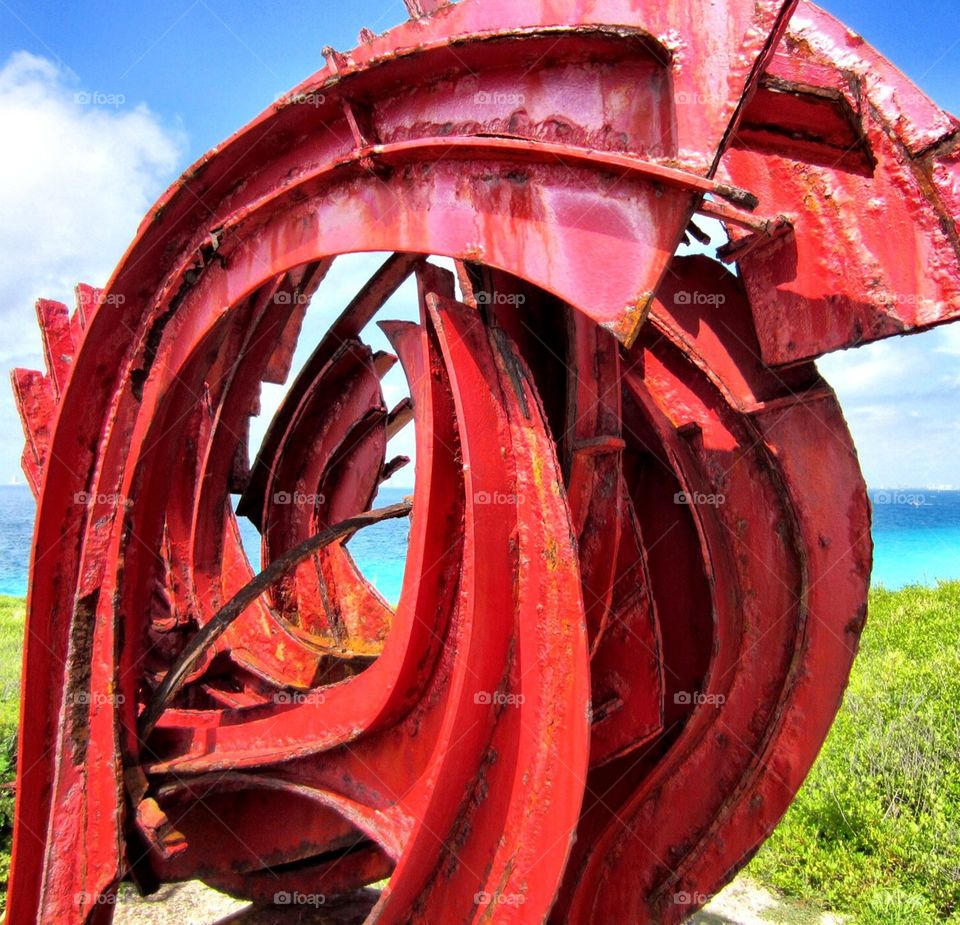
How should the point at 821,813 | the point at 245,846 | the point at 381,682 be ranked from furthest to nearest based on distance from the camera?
the point at 821,813, the point at 245,846, the point at 381,682

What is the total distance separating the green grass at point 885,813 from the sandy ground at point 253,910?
0.61ft

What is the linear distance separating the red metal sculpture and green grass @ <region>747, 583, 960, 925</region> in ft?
7.13

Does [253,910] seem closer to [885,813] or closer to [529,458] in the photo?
[529,458]

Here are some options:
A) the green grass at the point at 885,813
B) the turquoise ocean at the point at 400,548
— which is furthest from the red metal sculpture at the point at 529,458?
the turquoise ocean at the point at 400,548

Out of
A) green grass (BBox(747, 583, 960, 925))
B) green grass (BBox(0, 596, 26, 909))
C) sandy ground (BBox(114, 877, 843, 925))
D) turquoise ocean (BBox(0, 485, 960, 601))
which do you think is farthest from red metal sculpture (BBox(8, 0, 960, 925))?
turquoise ocean (BBox(0, 485, 960, 601))

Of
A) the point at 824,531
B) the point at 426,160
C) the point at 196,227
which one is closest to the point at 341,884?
the point at 824,531

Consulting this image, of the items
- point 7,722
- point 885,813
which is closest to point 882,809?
point 885,813

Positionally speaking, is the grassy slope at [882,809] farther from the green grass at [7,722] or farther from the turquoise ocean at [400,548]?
the turquoise ocean at [400,548]

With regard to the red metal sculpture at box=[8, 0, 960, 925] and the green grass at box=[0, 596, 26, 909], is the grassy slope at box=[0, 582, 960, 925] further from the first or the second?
the red metal sculpture at box=[8, 0, 960, 925]

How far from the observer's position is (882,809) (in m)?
4.76

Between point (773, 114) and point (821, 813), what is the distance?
14.9ft

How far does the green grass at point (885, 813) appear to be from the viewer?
402cm

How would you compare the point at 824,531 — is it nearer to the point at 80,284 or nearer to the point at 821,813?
the point at 80,284

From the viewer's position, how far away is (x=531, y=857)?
1.79m
